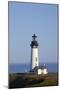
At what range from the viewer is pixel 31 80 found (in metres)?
2.48

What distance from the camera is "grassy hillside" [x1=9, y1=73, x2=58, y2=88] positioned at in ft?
8.01

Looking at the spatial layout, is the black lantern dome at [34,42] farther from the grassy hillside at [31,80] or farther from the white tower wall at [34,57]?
the grassy hillside at [31,80]

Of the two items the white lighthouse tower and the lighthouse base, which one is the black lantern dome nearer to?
the white lighthouse tower

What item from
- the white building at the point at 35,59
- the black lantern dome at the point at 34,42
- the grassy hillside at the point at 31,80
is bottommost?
the grassy hillside at the point at 31,80

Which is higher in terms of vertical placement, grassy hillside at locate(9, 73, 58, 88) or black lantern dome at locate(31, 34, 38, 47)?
black lantern dome at locate(31, 34, 38, 47)

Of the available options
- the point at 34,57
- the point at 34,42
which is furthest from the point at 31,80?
the point at 34,42

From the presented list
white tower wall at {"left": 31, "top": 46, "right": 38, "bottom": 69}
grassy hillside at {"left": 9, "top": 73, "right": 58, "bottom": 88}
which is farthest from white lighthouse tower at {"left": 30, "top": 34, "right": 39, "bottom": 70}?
grassy hillside at {"left": 9, "top": 73, "right": 58, "bottom": 88}

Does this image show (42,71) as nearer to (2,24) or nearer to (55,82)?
(55,82)

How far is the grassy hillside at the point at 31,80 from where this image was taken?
2443 mm

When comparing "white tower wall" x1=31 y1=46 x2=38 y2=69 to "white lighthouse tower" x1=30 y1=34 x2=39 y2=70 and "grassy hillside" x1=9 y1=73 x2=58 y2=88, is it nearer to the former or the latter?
"white lighthouse tower" x1=30 y1=34 x2=39 y2=70

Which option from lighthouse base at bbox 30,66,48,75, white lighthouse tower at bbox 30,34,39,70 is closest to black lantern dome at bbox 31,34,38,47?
white lighthouse tower at bbox 30,34,39,70

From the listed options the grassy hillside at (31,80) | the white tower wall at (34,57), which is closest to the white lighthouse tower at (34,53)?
the white tower wall at (34,57)

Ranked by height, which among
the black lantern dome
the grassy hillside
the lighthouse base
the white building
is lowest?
the grassy hillside

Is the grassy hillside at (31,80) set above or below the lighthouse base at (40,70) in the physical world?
below
